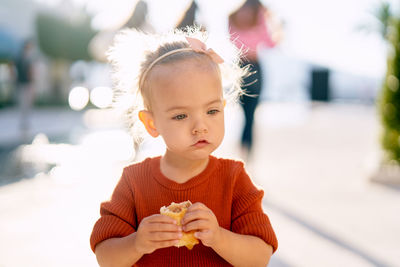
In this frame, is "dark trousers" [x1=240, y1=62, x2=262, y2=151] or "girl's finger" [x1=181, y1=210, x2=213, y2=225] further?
"dark trousers" [x1=240, y1=62, x2=262, y2=151]

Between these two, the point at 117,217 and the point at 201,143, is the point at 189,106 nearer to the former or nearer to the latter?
the point at 201,143

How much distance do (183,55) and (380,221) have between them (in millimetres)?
2796

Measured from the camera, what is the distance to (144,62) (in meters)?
1.79

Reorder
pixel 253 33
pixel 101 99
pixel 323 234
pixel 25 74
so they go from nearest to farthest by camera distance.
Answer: pixel 323 234
pixel 253 33
pixel 25 74
pixel 101 99

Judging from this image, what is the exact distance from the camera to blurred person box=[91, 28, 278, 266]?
1.59m

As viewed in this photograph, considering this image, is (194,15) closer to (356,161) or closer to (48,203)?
(48,203)

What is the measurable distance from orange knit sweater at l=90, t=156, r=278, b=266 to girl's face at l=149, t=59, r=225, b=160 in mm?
137

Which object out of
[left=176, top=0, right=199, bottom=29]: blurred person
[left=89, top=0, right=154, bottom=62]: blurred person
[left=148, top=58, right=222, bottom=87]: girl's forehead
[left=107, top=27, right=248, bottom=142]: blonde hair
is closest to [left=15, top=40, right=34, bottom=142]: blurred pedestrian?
[left=89, top=0, right=154, bottom=62]: blurred person

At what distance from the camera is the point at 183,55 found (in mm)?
1668

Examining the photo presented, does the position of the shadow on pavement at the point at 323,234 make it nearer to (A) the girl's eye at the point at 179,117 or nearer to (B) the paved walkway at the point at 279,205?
(B) the paved walkway at the point at 279,205

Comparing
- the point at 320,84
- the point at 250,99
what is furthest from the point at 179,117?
the point at 320,84

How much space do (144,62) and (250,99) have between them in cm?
322

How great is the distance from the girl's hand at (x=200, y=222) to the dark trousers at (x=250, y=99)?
10.8 feet

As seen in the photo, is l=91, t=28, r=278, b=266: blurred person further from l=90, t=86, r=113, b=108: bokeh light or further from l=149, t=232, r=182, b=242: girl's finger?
l=90, t=86, r=113, b=108: bokeh light
